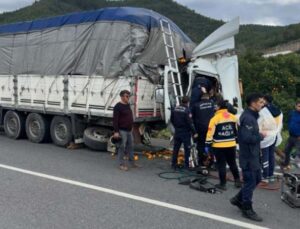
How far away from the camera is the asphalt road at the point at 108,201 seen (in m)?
5.69

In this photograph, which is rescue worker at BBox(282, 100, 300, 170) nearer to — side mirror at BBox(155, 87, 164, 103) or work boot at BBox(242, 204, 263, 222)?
side mirror at BBox(155, 87, 164, 103)

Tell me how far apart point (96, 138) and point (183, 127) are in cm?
281

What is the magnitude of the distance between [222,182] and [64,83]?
17.7ft

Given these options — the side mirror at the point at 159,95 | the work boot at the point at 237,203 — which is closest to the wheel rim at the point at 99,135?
the side mirror at the point at 159,95

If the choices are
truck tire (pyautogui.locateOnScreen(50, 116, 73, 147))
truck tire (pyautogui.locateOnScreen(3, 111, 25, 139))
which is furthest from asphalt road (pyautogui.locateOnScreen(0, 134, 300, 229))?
truck tire (pyautogui.locateOnScreen(3, 111, 25, 139))

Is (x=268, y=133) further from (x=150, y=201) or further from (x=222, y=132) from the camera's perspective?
(x=150, y=201)

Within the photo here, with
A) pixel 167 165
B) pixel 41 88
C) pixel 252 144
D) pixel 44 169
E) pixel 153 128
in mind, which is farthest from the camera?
pixel 41 88

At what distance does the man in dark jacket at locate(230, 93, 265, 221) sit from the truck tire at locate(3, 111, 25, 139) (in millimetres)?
8172

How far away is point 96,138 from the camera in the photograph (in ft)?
36.1

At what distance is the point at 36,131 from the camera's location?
A: 40.5 ft

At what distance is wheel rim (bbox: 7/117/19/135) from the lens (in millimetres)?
12867

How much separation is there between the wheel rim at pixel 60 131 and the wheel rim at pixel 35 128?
2.13ft

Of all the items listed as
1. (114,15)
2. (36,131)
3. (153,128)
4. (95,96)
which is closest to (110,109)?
(95,96)

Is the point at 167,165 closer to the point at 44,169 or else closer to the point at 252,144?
the point at 44,169
